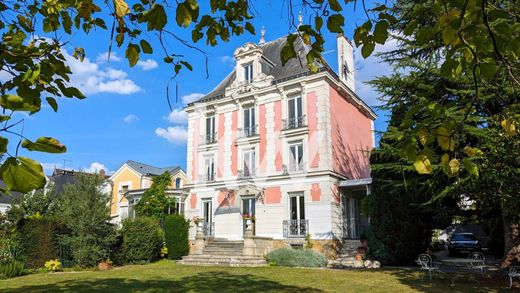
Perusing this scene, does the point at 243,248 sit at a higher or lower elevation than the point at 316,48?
lower

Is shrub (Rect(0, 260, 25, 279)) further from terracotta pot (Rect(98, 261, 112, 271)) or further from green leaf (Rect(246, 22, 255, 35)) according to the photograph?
green leaf (Rect(246, 22, 255, 35))

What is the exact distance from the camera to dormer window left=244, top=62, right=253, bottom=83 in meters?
23.3

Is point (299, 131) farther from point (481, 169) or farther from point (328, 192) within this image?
point (481, 169)

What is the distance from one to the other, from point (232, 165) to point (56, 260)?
33.3 ft

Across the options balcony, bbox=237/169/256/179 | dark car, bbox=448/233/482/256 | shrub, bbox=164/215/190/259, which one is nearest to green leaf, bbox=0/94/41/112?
shrub, bbox=164/215/190/259

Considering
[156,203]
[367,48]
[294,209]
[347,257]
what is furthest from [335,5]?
[156,203]

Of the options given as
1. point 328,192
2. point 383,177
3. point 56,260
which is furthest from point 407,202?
point 56,260

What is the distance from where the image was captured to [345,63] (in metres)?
24.1

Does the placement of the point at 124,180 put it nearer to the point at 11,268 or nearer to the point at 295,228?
the point at 295,228

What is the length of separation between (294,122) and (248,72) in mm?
4798

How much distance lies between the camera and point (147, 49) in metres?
2.85

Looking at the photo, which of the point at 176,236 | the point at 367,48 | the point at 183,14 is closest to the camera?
the point at 183,14

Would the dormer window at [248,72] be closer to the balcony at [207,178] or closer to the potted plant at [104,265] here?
the balcony at [207,178]

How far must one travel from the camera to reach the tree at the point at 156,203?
82.5ft
